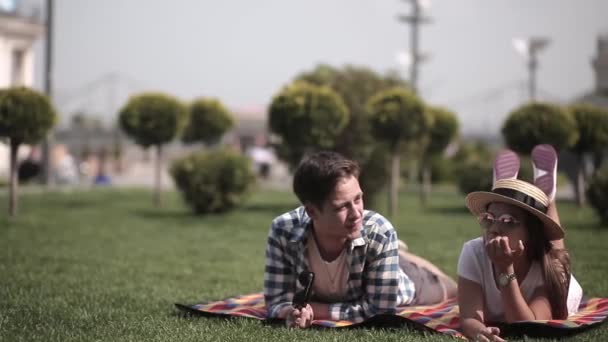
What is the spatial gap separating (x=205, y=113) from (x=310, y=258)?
16108mm

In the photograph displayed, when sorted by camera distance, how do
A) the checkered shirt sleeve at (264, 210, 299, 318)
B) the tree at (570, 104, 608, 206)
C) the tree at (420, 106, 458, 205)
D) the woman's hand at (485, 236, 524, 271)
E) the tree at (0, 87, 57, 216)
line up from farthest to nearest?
the tree at (420, 106, 458, 205), the tree at (570, 104, 608, 206), the tree at (0, 87, 57, 216), the checkered shirt sleeve at (264, 210, 299, 318), the woman's hand at (485, 236, 524, 271)

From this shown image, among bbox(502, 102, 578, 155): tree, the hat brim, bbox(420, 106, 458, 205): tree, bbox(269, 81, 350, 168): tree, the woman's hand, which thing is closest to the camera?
the woman's hand

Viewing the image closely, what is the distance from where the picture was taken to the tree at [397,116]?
15.8 m

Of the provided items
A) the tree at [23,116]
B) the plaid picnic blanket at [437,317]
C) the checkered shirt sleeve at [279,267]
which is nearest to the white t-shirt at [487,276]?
the plaid picnic blanket at [437,317]

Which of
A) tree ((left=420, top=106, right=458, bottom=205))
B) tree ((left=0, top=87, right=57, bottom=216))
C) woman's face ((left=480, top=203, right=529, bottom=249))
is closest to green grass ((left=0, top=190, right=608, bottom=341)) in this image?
woman's face ((left=480, top=203, right=529, bottom=249))

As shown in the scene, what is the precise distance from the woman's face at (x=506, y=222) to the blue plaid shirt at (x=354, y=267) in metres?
0.63

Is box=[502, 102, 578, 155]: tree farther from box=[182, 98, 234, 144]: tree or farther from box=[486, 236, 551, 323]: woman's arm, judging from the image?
box=[486, 236, 551, 323]: woman's arm

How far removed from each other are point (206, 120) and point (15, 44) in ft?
88.7

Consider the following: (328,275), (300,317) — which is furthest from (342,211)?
(300,317)

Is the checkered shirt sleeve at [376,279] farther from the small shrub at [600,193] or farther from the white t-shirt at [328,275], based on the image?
the small shrub at [600,193]

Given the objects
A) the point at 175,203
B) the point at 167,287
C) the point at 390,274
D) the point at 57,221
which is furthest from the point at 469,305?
the point at 175,203

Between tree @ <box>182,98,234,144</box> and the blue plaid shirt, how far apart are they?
51.8 ft

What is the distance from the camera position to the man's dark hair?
15.3 feet

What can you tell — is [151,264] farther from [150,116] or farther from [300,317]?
[150,116]
